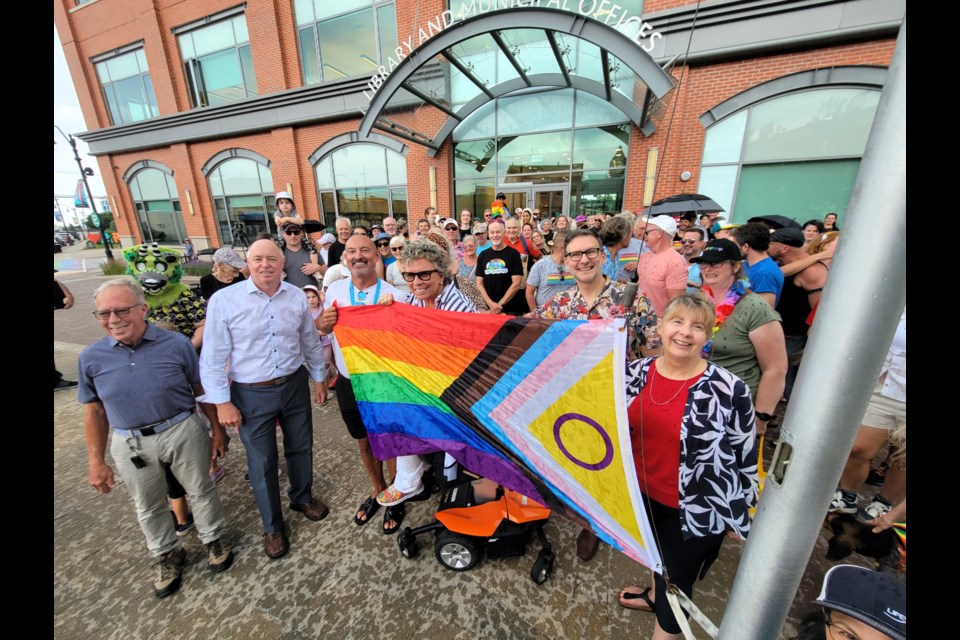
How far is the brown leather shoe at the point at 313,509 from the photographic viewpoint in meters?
2.73

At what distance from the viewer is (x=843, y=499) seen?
2.53m

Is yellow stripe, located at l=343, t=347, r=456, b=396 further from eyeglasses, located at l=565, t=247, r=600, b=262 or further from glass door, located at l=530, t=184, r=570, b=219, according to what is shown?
glass door, located at l=530, t=184, r=570, b=219

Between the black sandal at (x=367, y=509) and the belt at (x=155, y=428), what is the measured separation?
1393 mm

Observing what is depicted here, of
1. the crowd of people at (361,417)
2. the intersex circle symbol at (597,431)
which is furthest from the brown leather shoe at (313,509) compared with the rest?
the intersex circle symbol at (597,431)

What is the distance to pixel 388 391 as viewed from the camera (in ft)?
7.57

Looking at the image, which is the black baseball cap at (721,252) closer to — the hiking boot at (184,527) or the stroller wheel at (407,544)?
the stroller wheel at (407,544)

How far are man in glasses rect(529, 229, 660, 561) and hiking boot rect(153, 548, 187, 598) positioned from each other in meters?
2.65

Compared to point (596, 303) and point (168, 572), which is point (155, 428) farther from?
point (596, 303)

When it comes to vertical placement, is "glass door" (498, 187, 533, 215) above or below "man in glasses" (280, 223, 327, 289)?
above

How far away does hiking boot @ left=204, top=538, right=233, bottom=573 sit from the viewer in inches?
92.0

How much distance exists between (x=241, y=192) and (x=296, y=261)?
1299 cm

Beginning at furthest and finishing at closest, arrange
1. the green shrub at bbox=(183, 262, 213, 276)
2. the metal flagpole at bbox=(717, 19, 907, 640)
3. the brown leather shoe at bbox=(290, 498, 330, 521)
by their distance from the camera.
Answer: the green shrub at bbox=(183, 262, 213, 276)
the brown leather shoe at bbox=(290, 498, 330, 521)
the metal flagpole at bbox=(717, 19, 907, 640)

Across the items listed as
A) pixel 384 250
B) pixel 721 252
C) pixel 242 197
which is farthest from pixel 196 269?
pixel 721 252

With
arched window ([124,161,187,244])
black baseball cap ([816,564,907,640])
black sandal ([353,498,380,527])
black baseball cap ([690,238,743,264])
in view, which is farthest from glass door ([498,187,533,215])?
arched window ([124,161,187,244])
